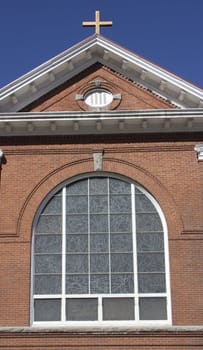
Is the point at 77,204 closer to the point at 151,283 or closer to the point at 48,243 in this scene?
the point at 48,243

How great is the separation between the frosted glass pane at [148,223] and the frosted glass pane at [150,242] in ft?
0.43

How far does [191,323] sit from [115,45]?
25.0ft

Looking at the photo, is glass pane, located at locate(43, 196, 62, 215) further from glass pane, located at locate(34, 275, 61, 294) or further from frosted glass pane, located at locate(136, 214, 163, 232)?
frosted glass pane, located at locate(136, 214, 163, 232)

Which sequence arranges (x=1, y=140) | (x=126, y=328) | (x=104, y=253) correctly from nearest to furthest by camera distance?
(x=126, y=328) < (x=104, y=253) < (x=1, y=140)

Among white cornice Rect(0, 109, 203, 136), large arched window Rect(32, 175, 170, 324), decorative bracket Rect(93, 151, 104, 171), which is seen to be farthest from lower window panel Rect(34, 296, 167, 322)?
white cornice Rect(0, 109, 203, 136)

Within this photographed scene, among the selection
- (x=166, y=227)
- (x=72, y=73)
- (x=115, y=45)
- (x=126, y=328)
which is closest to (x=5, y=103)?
(x=72, y=73)

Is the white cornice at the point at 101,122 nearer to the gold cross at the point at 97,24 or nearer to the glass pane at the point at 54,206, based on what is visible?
the glass pane at the point at 54,206

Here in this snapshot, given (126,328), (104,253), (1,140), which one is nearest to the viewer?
(126,328)

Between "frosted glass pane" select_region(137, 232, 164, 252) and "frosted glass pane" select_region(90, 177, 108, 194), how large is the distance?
→ 1536 millimetres

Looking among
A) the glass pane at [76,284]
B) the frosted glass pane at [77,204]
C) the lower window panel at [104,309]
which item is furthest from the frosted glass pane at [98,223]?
the lower window panel at [104,309]

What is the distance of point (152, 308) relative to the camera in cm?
1481

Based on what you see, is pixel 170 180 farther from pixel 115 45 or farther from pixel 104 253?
pixel 115 45

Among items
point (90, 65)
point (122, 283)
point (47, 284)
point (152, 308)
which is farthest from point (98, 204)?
point (90, 65)

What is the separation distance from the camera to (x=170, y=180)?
1573cm
